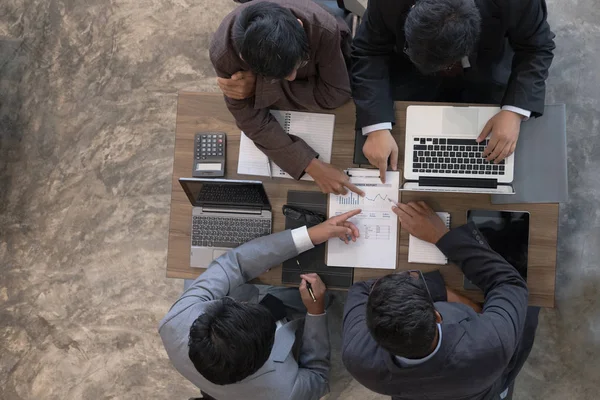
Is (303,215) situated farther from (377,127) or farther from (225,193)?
(377,127)

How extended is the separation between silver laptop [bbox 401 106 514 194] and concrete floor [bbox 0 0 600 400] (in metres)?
1.28

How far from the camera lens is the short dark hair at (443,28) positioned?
1456mm

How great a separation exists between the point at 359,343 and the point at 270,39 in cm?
97

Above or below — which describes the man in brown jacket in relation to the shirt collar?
above

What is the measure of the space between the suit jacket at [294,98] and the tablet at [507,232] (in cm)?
62

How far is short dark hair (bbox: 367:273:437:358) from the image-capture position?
59.0 inches

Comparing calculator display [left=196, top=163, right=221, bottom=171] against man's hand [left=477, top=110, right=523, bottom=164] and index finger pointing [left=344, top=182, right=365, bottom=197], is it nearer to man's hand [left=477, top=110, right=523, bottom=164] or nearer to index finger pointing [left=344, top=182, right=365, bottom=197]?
index finger pointing [left=344, top=182, right=365, bottom=197]

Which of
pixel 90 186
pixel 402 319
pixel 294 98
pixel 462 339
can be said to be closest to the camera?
pixel 402 319

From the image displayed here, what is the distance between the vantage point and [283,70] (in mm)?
1459

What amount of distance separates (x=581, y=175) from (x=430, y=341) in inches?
55.8

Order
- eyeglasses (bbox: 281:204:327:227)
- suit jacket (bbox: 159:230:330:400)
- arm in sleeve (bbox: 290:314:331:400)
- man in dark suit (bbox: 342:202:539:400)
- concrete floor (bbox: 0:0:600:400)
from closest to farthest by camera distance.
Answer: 1. man in dark suit (bbox: 342:202:539:400)
2. suit jacket (bbox: 159:230:330:400)
3. eyeglasses (bbox: 281:204:327:227)
4. arm in sleeve (bbox: 290:314:331:400)
5. concrete floor (bbox: 0:0:600:400)

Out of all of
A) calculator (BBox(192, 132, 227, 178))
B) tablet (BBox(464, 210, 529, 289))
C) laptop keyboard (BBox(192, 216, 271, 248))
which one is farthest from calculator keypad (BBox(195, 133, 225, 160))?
tablet (BBox(464, 210, 529, 289))

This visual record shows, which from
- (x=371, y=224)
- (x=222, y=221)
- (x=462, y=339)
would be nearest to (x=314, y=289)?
(x=371, y=224)

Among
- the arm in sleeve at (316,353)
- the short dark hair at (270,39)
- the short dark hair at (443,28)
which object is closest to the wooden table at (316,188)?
the arm in sleeve at (316,353)
